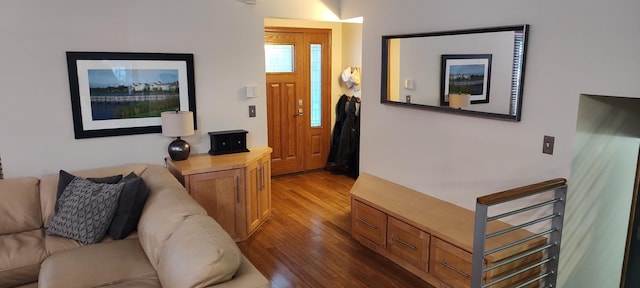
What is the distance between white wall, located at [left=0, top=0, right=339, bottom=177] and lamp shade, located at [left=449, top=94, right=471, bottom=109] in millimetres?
1879

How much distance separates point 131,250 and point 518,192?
2.32 m

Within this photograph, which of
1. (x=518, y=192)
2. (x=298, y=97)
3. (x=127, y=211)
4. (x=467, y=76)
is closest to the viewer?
(x=518, y=192)

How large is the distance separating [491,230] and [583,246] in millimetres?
553

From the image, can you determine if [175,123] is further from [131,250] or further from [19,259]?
[19,259]

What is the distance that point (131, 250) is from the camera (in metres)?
2.62

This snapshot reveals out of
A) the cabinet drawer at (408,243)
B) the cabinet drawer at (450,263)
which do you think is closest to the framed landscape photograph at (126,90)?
the cabinet drawer at (408,243)

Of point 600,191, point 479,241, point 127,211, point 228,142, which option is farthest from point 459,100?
point 127,211

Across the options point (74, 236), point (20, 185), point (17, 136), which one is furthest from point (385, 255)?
point (17, 136)

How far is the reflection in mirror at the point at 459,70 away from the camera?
9.11 feet

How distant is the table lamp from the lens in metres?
3.60

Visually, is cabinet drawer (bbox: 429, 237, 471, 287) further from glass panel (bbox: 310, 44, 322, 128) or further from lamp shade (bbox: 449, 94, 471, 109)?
glass panel (bbox: 310, 44, 322, 128)

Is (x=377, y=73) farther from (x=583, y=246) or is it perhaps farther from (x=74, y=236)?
(x=74, y=236)

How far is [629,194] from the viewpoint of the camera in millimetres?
2822

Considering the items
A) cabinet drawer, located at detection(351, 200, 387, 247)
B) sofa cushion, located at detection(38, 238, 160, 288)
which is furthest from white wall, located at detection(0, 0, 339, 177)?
cabinet drawer, located at detection(351, 200, 387, 247)
